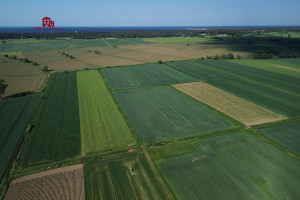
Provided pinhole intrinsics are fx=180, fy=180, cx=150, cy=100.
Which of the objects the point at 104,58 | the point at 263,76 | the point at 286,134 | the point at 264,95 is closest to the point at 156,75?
the point at 264,95

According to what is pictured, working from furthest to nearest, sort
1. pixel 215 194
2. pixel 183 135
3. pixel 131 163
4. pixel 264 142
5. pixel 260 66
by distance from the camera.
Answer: pixel 260 66, pixel 183 135, pixel 264 142, pixel 131 163, pixel 215 194

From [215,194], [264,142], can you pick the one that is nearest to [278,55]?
[264,142]

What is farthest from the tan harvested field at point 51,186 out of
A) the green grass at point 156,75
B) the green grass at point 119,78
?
the green grass at point 156,75

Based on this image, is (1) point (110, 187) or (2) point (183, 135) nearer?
(1) point (110, 187)

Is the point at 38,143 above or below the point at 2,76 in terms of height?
below

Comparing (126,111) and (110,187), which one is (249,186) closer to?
(110,187)

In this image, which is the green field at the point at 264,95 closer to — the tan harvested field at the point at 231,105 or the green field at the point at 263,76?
the tan harvested field at the point at 231,105

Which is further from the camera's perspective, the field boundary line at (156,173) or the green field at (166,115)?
the green field at (166,115)
